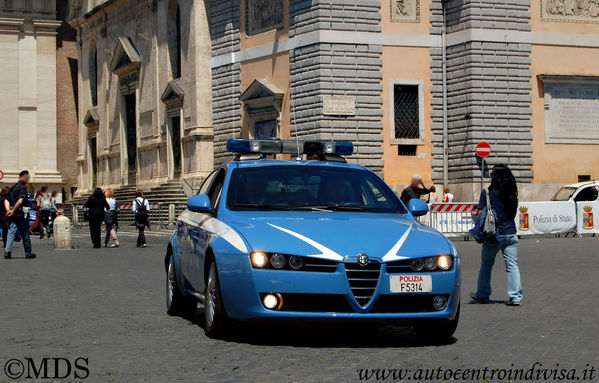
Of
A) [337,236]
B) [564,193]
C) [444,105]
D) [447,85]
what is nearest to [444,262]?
[337,236]

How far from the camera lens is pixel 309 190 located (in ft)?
34.0

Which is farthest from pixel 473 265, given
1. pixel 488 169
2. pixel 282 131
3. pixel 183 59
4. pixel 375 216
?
pixel 183 59

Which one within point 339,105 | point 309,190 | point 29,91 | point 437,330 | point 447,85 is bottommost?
point 437,330

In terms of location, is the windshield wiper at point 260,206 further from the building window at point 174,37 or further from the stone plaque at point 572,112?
the building window at point 174,37

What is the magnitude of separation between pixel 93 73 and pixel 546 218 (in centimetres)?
3634

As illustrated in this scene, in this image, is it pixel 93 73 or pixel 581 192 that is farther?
pixel 93 73

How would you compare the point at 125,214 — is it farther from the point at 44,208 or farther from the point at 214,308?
the point at 214,308

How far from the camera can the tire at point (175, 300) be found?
38.3ft

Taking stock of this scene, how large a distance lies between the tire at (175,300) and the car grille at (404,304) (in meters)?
3.16

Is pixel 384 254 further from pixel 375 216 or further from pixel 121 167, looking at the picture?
pixel 121 167

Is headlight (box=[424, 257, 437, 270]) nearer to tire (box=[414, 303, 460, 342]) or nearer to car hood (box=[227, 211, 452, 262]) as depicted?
car hood (box=[227, 211, 452, 262])

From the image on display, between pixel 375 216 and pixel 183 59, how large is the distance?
36799mm

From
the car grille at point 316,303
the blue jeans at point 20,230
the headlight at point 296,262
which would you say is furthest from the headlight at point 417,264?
the blue jeans at point 20,230

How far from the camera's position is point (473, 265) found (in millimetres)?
20156
